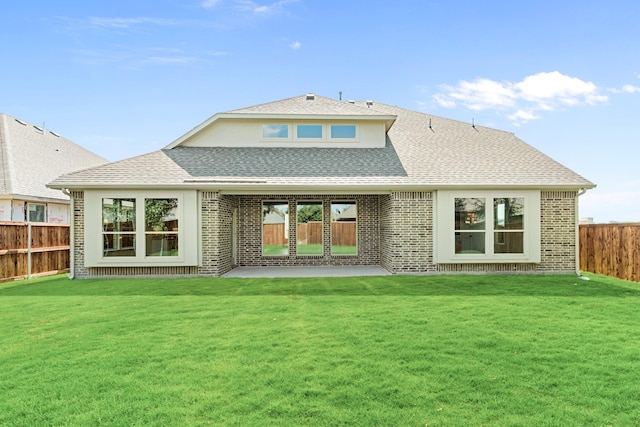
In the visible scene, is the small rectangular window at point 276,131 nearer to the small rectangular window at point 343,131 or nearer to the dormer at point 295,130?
the dormer at point 295,130

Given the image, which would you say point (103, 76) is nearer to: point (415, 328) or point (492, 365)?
point (415, 328)

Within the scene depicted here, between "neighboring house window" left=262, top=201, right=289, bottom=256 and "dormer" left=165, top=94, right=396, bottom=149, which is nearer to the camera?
"dormer" left=165, top=94, right=396, bottom=149

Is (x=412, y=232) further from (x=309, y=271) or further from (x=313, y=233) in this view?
(x=313, y=233)

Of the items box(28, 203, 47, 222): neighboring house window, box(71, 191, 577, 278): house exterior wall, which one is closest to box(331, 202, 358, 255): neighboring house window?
box(71, 191, 577, 278): house exterior wall

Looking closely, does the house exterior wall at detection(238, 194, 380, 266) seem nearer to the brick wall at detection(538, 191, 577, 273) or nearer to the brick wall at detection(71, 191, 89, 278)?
the brick wall at detection(71, 191, 89, 278)

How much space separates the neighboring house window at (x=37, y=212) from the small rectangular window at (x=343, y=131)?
12.7 m

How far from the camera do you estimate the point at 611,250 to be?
11.9 meters

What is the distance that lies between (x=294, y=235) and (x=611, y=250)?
1061 centimetres

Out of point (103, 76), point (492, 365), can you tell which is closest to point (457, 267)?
point (492, 365)

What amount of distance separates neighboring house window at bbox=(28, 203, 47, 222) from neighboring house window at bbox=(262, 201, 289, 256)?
382 inches

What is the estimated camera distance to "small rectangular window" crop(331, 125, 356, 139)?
44.4ft

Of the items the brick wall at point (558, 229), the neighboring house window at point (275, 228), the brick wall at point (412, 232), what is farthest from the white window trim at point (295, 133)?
the brick wall at point (558, 229)

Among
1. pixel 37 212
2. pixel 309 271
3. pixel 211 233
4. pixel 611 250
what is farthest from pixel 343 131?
pixel 37 212

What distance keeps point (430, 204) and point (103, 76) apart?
12.0 meters
